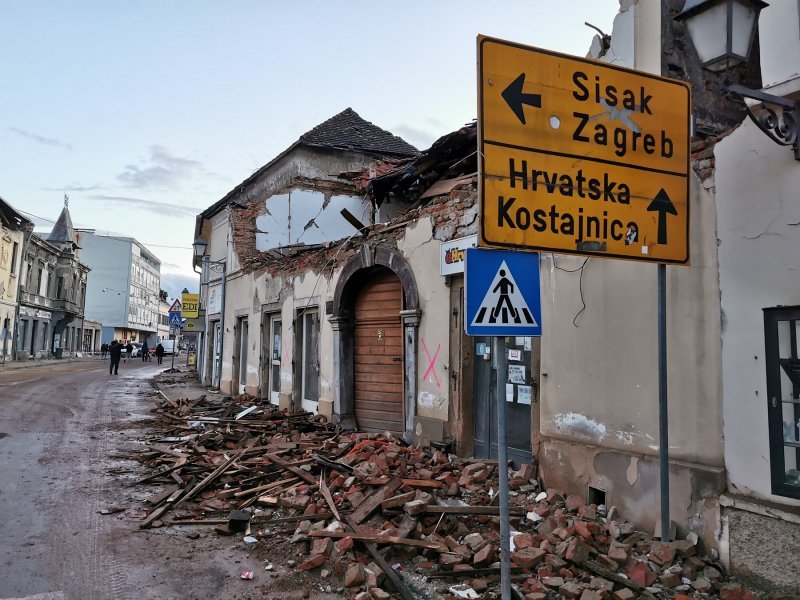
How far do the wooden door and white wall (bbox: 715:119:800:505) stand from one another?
602cm

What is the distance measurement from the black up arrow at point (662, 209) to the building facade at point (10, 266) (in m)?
39.7

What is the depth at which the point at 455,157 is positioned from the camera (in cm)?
1107

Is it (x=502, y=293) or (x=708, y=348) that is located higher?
(x=502, y=293)

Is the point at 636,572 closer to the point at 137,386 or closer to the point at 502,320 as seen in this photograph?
the point at 502,320

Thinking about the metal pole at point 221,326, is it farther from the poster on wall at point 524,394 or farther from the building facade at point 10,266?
the building facade at point 10,266

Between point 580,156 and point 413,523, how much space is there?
3560 mm

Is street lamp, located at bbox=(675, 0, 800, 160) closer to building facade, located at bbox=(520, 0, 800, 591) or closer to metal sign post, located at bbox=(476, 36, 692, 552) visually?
building facade, located at bbox=(520, 0, 800, 591)

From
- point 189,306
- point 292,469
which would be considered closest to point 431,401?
point 292,469

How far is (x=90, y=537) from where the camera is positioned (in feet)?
18.2

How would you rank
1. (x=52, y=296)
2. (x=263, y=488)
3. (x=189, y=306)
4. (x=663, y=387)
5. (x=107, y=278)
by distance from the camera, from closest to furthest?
(x=663, y=387), (x=263, y=488), (x=189, y=306), (x=52, y=296), (x=107, y=278)

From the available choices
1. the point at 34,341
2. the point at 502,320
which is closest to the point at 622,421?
the point at 502,320

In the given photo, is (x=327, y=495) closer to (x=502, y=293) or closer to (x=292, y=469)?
(x=292, y=469)

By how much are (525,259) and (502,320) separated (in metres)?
0.51

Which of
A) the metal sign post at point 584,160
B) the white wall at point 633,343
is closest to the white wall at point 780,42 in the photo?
the metal sign post at point 584,160
